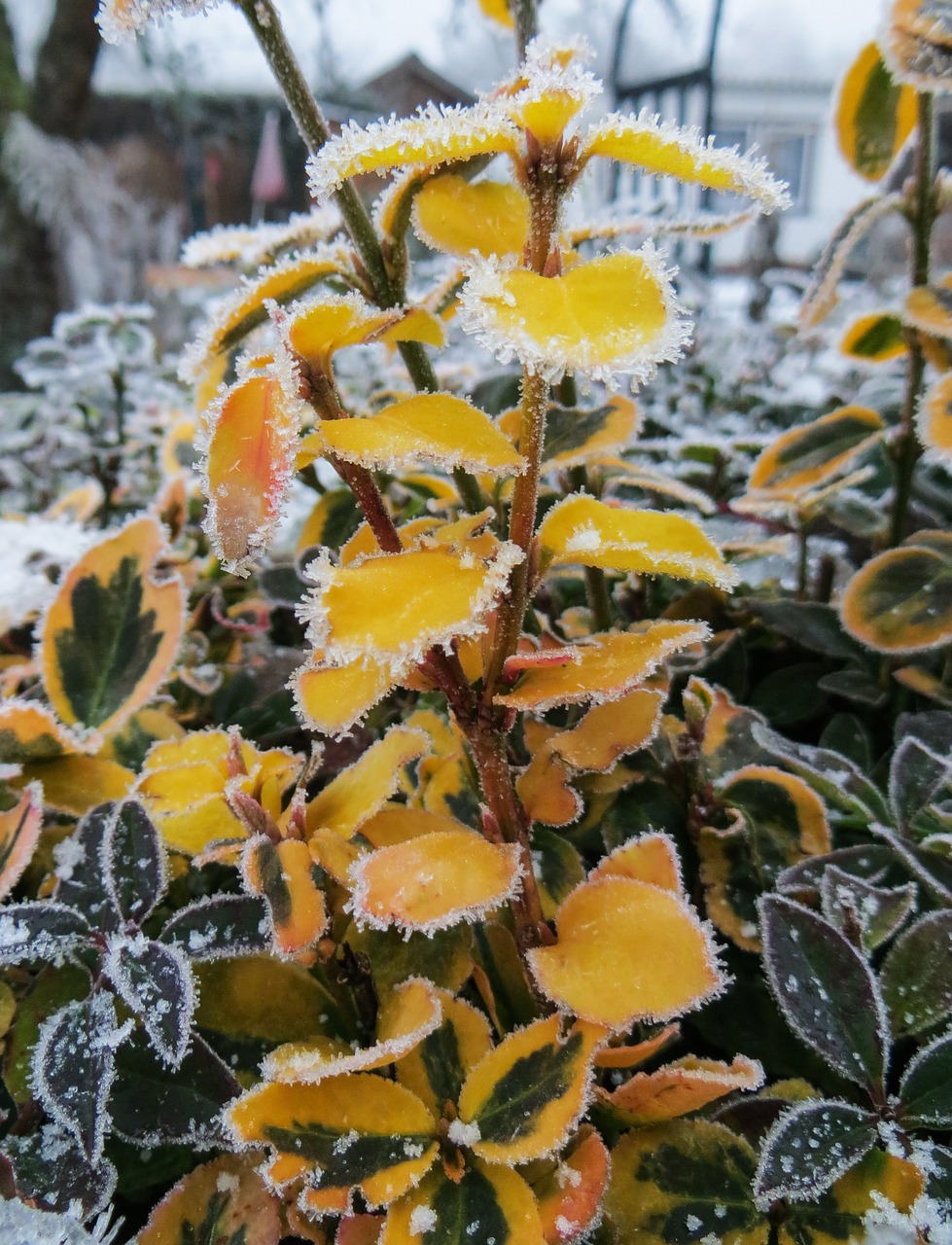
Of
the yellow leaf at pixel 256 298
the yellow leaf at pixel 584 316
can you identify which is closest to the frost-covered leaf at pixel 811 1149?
the yellow leaf at pixel 584 316

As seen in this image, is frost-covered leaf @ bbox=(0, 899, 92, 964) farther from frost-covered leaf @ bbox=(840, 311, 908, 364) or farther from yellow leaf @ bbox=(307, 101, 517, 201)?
frost-covered leaf @ bbox=(840, 311, 908, 364)

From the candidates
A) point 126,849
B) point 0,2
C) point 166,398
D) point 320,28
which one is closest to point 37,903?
point 126,849

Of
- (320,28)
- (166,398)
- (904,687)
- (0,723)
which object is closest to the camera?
(0,723)

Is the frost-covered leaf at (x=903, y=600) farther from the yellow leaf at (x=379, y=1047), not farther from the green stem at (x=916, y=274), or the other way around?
the yellow leaf at (x=379, y=1047)

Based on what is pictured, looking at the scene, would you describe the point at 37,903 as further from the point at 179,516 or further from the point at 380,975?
the point at 179,516

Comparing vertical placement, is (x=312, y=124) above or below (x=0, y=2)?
below

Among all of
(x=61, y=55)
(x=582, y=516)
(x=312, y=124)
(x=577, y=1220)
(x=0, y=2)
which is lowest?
(x=577, y=1220)

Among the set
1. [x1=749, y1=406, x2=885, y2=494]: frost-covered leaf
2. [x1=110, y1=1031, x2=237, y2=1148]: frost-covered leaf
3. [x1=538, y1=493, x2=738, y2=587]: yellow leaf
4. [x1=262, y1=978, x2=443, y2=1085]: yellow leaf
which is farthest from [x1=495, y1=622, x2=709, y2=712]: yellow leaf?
Answer: [x1=749, y1=406, x2=885, y2=494]: frost-covered leaf
